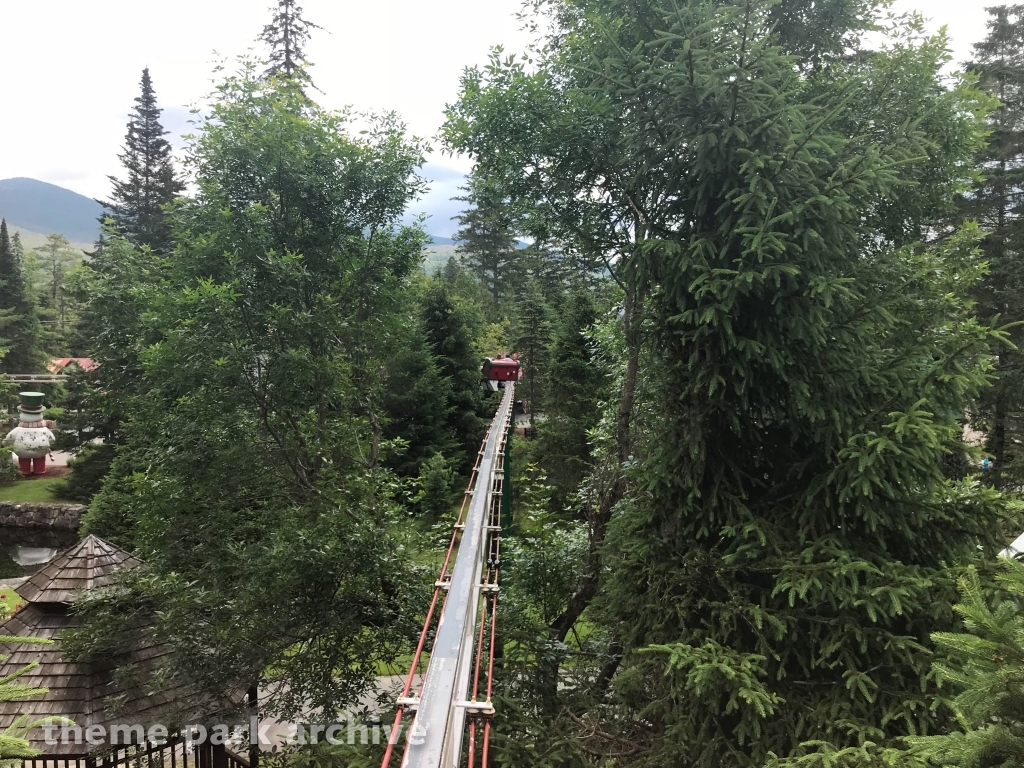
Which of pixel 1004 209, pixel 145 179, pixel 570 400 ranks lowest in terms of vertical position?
pixel 570 400

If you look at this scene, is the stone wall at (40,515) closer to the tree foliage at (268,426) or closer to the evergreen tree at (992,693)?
the tree foliage at (268,426)

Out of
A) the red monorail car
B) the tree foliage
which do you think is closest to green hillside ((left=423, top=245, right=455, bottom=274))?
the tree foliage

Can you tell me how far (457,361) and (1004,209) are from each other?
51.3ft

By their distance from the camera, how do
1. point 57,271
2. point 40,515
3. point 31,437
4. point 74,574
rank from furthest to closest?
point 57,271
point 31,437
point 40,515
point 74,574

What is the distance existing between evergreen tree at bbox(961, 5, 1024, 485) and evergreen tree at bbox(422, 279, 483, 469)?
46.3 feet

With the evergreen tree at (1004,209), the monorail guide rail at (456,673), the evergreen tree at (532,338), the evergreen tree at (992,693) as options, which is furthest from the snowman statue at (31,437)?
the evergreen tree at (1004,209)

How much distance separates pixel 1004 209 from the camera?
44.9 feet

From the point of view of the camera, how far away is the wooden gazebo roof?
587cm

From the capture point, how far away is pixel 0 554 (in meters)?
19.2

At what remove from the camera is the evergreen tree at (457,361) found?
65.6ft

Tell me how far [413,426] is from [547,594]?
11842mm

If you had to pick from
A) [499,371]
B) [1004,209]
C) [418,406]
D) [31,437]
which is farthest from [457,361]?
[31,437]

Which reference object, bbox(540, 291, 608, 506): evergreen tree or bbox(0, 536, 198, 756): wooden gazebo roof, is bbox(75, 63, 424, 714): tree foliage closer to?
bbox(0, 536, 198, 756): wooden gazebo roof

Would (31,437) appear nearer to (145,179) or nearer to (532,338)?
(145,179)
